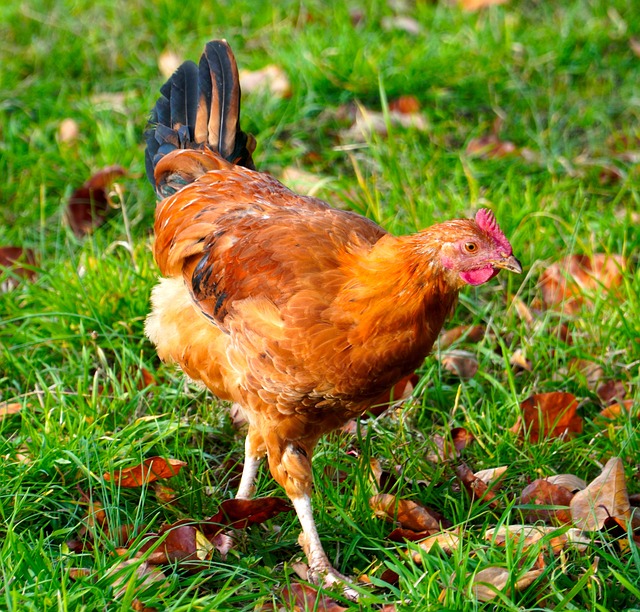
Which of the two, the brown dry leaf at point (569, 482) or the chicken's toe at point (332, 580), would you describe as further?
the brown dry leaf at point (569, 482)

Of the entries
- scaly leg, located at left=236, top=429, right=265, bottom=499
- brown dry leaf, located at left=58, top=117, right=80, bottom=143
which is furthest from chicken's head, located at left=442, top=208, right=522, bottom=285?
brown dry leaf, located at left=58, top=117, right=80, bottom=143

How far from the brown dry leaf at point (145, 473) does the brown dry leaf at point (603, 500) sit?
4.77 ft

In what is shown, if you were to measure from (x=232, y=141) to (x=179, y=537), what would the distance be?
1.73 m

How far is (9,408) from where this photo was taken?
3.63 meters

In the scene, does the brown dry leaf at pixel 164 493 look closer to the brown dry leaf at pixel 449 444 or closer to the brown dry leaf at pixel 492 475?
the brown dry leaf at pixel 449 444

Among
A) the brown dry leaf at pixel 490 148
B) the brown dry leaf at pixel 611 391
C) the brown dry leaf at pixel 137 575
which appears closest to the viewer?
the brown dry leaf at pixel 137 575

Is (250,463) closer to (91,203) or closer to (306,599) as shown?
(306,599)

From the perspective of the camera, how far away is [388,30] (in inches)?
249

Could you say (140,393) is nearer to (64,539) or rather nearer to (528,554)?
Answer: (64,539)

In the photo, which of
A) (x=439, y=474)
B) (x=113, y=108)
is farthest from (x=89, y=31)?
(x=439, y=474)

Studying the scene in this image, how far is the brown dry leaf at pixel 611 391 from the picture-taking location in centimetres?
379

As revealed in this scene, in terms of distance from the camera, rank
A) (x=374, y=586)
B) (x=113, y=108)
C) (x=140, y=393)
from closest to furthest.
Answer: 1. (x=374, y=586)
2. (x=140, y=393)
3. (x=113, y=108)

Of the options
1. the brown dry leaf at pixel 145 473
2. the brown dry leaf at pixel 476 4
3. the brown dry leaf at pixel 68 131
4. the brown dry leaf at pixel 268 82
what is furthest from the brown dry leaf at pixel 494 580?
the brown dry leaf at pixel 476 4

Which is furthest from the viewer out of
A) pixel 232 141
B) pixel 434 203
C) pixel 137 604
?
pixel 434 203
